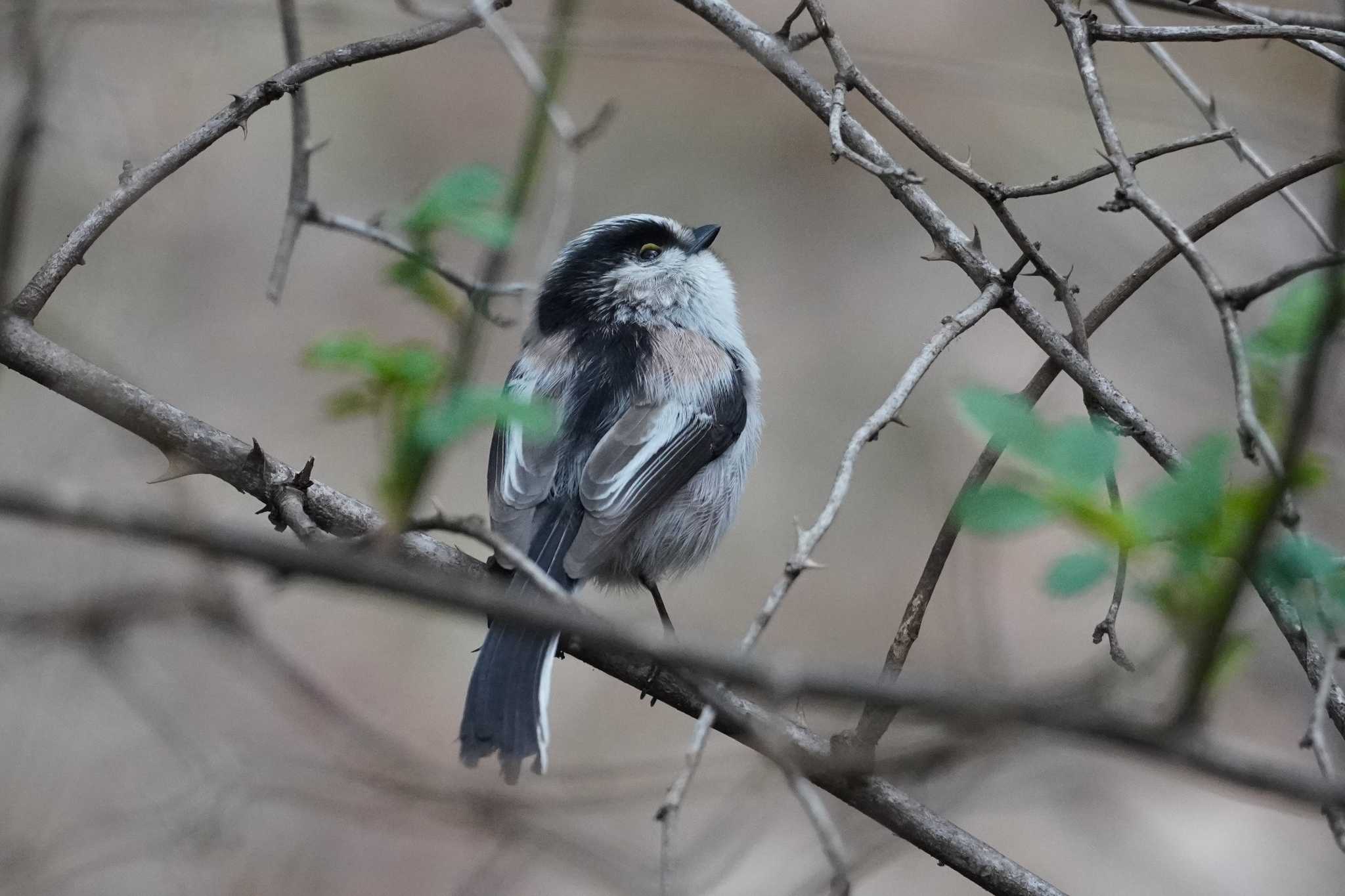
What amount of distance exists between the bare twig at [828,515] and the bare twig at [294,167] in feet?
5.37

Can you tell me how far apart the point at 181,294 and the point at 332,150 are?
4.56ft

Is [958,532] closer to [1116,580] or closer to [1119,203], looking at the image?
[1116,580]

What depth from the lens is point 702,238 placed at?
185 inches

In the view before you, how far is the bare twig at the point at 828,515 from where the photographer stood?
5.15ft

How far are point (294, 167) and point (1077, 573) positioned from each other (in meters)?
2.78

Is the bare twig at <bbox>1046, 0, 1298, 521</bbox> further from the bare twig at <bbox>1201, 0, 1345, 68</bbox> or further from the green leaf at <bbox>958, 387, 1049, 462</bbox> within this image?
the bare twig at <bbox>1201, 0, 1345, 68</bbox>

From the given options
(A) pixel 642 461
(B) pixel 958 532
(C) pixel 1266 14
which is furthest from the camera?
(A) pixel 642 461

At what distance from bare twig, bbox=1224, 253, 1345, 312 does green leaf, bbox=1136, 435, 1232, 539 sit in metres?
0.47

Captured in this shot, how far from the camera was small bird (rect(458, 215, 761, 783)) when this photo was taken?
9.76 feet

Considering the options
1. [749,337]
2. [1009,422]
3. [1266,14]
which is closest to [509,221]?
[1009,422]

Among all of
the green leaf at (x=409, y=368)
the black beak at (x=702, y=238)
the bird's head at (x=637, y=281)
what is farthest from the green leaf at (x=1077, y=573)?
the black beak at (x=702, y=238)

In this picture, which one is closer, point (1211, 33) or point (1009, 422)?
point (1009, 422)

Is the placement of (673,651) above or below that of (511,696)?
above

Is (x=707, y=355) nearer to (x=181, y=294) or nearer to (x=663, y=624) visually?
(x=663, y=624)
